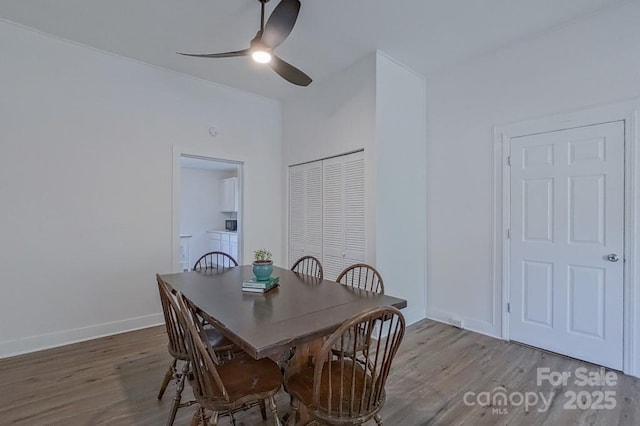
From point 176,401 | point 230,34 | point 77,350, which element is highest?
Answer: point 230,34

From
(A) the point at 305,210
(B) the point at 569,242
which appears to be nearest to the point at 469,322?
(B) the point at 569,242

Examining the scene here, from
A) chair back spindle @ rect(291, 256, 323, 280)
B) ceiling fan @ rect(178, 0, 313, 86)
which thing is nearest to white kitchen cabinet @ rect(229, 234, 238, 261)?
chair back spindle @ rect(291, 256, 323, 280)

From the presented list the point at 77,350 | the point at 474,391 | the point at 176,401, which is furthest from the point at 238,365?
the point at 77,350

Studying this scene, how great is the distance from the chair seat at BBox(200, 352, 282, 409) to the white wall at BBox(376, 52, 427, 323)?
1.82 m

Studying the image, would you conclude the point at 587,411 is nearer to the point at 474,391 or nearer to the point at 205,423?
the point at 474,391

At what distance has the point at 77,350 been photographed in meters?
2.93

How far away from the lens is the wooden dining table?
4.60 feet

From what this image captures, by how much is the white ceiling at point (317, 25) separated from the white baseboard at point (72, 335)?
112 inches

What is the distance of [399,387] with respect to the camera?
232cm

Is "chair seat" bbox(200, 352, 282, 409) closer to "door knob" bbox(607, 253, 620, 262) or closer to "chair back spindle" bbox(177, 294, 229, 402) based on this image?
"chair back spindle" bbox(177, 294, 229, 402)

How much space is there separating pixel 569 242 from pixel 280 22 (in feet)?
9.94

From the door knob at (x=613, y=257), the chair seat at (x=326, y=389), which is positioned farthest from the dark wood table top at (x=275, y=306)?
the door knob at (x=613, y=257)

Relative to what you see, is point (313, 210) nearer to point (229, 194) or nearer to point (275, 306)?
point (275, 306)

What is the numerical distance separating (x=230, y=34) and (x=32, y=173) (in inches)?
88.1
